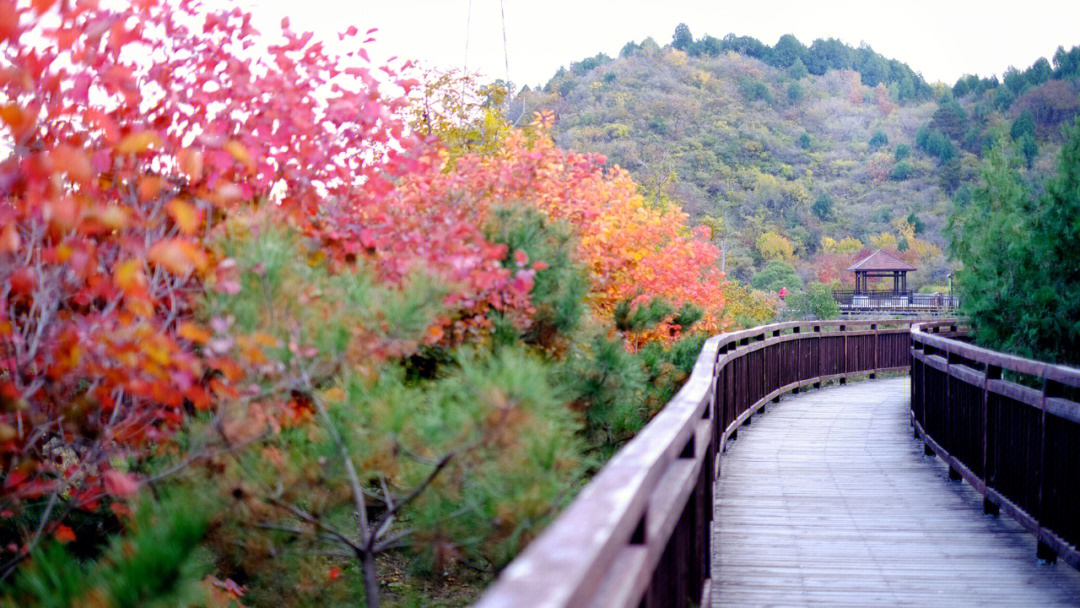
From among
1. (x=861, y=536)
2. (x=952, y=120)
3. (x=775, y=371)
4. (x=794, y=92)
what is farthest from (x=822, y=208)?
(x=861, y=536)

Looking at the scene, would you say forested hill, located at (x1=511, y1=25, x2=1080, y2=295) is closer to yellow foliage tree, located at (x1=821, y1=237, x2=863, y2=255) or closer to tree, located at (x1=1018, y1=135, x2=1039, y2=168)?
yellow foliage tree, located at (x1=821, y1=237, x2=863, y2=255)

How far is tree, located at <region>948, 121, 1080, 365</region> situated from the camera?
12586mm

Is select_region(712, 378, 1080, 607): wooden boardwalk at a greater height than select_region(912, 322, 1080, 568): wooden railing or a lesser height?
lesser

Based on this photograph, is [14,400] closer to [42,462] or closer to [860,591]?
[42,462]

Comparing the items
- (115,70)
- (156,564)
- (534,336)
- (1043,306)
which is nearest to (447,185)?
(534,336)

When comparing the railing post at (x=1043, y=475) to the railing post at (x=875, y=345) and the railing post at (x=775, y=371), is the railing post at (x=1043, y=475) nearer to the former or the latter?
the railing post at (x=775, y=371)

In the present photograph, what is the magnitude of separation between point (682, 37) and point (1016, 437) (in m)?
141

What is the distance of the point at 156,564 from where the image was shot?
2018mm

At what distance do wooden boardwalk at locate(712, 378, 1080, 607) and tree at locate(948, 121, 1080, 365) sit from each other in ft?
15.7

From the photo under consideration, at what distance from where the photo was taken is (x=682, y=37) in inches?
5472

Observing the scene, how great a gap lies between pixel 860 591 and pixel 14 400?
3805 millimetres

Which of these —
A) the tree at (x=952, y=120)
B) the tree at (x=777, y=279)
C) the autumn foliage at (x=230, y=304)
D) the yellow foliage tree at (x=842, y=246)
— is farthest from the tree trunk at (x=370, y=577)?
the tree at (x=952, y=120)

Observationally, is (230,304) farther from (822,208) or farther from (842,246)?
(822,208)

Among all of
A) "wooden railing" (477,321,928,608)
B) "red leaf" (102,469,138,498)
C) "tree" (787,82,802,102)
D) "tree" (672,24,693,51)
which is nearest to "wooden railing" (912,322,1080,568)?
"wooden railing" (477,321,928,608)
